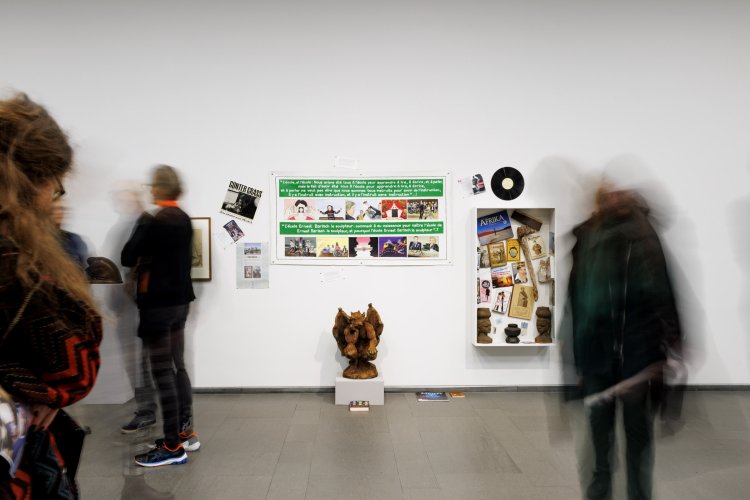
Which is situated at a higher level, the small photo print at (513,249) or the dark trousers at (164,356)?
the small photo print at (513,249)

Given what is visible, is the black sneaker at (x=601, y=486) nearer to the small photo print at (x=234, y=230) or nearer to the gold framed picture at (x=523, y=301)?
the gold framed picture at (x=523, y=301)

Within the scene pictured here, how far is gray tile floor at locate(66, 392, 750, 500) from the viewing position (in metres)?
2.25

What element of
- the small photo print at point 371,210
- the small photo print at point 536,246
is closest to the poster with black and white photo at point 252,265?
the small photo print at point 371,210

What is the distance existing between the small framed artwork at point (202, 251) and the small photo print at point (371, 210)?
122 cm

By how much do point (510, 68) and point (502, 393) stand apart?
8.47 ft

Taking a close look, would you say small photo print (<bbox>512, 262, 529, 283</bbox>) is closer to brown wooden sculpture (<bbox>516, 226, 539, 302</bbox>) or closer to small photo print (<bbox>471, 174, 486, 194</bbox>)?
brown wooden sculpture (<bbox>516, 226, 539, 302</bbox>)

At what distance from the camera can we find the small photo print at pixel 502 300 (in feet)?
12.6

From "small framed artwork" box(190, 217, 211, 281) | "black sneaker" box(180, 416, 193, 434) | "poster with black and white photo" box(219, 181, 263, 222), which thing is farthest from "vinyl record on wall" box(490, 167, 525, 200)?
"black sneaker" box(180, 416, 193, 434)

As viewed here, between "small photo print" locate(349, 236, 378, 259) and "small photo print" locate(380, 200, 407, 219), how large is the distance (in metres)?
0.22

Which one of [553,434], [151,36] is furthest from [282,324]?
[151,36]

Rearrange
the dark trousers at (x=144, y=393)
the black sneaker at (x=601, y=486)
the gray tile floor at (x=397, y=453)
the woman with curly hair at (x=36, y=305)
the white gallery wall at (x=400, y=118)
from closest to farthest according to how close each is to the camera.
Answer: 1. the woman with curly hair at (x=36, y=305)
2. the black sneaker at (x=601, y=486)
3. the gray tile floor at (x=397, y=453)
4. the dark trousers at (x=144, y=393)
5. the white gallery wall at (x=400, y=118)

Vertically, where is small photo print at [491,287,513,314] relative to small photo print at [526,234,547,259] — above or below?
below

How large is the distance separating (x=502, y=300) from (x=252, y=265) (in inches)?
79.7

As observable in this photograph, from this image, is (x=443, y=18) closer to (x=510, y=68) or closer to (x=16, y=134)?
(x=510, y=68)
